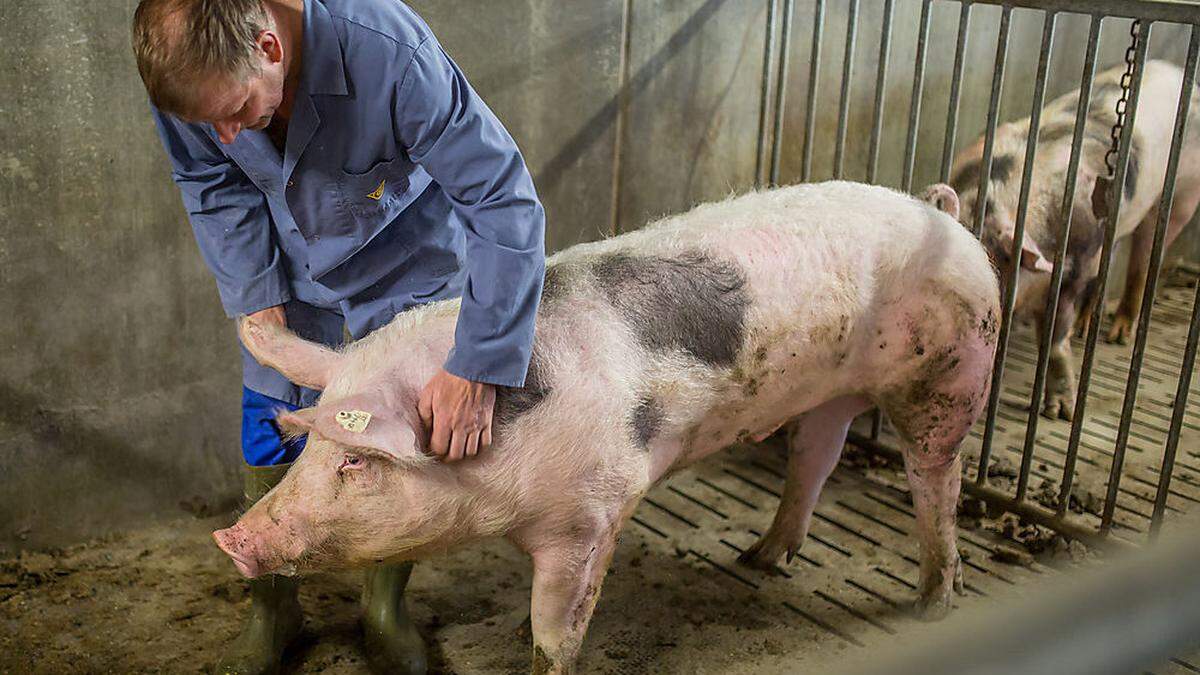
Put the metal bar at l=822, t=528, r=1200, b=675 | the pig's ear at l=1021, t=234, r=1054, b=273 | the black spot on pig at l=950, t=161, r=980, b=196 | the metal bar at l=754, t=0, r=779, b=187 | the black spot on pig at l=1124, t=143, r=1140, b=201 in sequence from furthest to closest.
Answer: the black spot on pig at l=1124, t=143, r=1140, b=201, the black spot on pig at l=950, t=161, r=980, b=196, the metal bar at l=754, t=0, r=779, b=187, the pig's ear at l=1021, t=234, r=1054, b=273, the metal bar at l=822, t=528, r=1200, b=675

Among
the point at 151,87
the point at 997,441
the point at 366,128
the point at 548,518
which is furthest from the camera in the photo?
the point at 997,441

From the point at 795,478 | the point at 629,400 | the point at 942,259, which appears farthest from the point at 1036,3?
the point at 629,400

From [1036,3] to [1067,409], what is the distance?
2076 mm

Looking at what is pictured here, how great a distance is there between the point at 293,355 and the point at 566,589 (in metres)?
0.80

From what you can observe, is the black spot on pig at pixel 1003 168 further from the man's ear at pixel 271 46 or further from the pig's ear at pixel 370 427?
the man's ear at pixel 271 46

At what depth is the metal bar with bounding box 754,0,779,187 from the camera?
4.26 metres

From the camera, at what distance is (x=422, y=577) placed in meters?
3.59

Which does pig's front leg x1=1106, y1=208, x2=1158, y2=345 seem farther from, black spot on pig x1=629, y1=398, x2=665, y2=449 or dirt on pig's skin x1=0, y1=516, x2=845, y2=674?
black spot on pig x1=629, y1=398, x2=665, y2=449

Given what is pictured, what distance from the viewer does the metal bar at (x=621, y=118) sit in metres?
4.16

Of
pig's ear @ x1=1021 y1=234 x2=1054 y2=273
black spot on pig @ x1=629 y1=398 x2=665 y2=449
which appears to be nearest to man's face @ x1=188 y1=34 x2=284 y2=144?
black spot on pig @ x1=629 y1=398 x2=665 y2=449

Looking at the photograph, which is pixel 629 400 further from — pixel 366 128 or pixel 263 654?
pixel 263 654

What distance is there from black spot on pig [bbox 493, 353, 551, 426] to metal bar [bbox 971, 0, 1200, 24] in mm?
2129

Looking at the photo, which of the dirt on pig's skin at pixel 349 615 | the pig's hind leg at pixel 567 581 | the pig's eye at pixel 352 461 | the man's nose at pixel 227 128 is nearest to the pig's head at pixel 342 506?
the pig's eye at pixel 352 461

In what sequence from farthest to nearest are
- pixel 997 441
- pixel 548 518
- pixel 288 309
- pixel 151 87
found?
pixel 997 441, pixel 288 309, pixel 548 518, pixel 151 87
